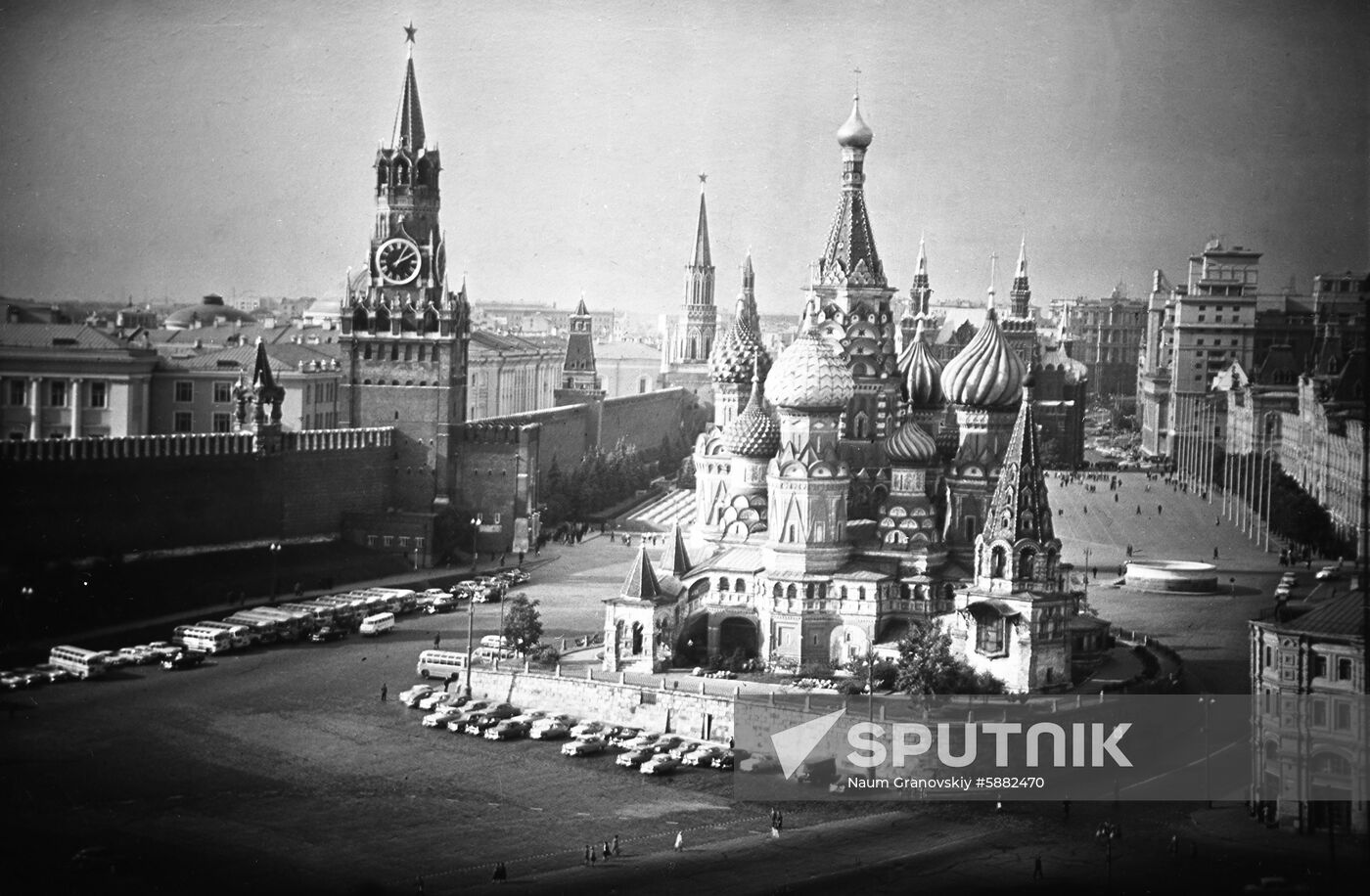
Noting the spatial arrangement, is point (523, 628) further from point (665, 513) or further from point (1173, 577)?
point (665, 513)

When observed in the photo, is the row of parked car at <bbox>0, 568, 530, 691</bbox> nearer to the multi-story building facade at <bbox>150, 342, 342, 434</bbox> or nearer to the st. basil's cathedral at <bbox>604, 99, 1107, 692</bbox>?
the st. basil's cathedral at <bbox>604, 99, 1107, 692</bbox>

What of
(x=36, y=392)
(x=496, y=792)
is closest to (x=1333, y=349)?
(x=496, y=792)

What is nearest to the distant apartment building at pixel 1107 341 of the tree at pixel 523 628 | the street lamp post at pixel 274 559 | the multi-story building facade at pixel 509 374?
the multi-story building facade at pixel 509 374

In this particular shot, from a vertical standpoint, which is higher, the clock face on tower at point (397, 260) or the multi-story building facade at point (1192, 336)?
the clock face on tower at point (397, 260)

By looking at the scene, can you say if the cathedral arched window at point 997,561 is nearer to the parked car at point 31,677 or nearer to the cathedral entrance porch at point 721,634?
the cathedral entrance porch at point 721,634

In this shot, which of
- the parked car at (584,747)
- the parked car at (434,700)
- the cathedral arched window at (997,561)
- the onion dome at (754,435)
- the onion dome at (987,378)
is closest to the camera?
the parked car at (584,747)

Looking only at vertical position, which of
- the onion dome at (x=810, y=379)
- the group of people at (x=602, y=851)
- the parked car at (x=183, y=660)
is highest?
the onion dome at (x=810, y=379)
